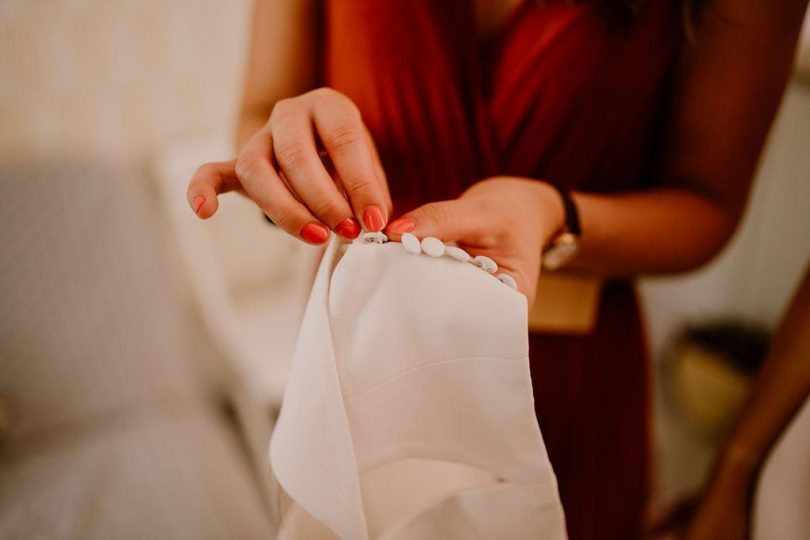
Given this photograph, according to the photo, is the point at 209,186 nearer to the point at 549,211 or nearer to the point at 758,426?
the point at 549,211

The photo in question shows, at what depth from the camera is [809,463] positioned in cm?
40

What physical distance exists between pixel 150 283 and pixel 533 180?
867 millimetres

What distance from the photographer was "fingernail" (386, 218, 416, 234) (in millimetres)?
297

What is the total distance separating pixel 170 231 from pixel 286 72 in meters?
0.79

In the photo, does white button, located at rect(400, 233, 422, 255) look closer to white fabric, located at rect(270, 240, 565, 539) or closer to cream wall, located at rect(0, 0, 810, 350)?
white fabric, located at rect(270, 240, 565, 539)

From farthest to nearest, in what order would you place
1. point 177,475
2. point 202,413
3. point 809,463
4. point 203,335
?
point 203,335 < point 202,413 < point 177,475 < point 809,463

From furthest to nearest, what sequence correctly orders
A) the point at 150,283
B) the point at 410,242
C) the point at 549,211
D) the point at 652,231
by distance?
the point at 150,283 → the point at 652,231 → the point at 549,211 → the point at 410,242

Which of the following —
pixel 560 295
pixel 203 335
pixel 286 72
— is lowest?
pixel 203 335

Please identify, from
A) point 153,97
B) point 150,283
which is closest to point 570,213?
point 150,283

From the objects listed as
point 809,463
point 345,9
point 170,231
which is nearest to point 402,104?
point 345,9

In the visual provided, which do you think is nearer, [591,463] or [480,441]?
[480,441]

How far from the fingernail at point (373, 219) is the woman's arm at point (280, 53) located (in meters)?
0.25

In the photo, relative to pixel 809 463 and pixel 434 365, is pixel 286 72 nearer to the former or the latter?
pixel 434 365

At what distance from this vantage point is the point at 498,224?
33 cm
